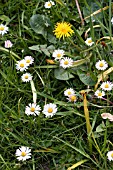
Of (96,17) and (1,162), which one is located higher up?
(96,17)

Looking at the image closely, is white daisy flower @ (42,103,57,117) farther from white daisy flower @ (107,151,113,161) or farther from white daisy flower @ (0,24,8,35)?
white daisy flower @ (0,24,8,35)

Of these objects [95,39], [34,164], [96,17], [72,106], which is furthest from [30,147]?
[96,17]

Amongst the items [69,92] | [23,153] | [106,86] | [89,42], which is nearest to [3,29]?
[89,42]

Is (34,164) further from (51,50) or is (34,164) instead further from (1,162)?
(51,50)

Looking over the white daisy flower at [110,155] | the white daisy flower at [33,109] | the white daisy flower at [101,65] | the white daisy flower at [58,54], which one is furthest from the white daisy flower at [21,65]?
the white daisy flower at [110,155]

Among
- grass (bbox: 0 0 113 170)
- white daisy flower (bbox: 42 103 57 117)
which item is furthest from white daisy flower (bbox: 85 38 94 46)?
white daisy flower (bbox: 42 103 57 117)

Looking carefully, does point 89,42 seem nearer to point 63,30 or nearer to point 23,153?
point 63,30
